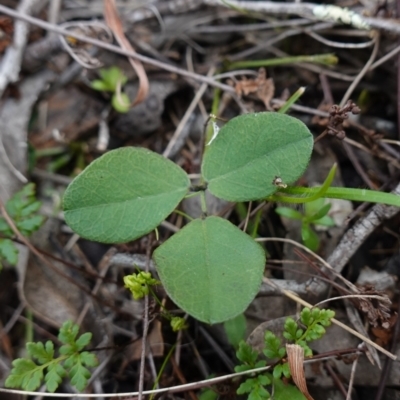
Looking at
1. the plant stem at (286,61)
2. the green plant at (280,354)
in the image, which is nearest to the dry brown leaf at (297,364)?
the green plant at (280,354)

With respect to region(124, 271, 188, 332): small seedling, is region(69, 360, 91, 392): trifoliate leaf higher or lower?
lower

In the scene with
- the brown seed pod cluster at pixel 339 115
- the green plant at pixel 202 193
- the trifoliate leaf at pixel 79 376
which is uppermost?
the brown seed pod cluster at pixel 339 115

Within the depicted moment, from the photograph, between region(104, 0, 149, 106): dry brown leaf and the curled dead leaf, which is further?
region(104, 0, 149, 106): dry brown leaf

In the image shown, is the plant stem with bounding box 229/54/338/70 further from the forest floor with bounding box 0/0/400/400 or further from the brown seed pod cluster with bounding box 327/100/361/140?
the brown seed pod cluster with bounding box 327/100/361/140

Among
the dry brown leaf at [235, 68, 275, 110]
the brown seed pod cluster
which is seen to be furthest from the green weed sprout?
the dry brown leaf at [235, 68, 275, 110]

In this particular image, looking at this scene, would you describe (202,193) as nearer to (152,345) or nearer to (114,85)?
(152,345)

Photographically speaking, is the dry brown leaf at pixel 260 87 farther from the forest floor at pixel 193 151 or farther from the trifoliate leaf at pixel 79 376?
the trifoliate leaf at pixel 79 376

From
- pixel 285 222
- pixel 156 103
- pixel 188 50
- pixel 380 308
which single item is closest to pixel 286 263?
pixel 285 222
